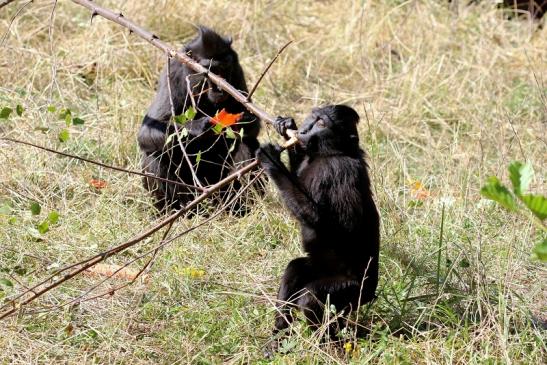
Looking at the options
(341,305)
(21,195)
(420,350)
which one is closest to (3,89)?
(21,195)

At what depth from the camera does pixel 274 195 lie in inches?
243

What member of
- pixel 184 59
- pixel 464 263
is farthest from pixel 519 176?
pixel 184 59

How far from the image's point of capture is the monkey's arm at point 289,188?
4.44 meters

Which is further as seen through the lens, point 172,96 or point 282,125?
point 172,96

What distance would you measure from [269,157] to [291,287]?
669 mm

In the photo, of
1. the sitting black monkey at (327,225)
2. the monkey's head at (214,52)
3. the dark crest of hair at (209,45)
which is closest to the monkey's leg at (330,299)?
the sitting black monkey at (327,225)

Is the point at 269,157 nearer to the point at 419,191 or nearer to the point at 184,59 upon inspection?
the point at 184,59

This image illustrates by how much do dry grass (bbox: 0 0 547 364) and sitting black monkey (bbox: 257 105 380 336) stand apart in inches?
7.2

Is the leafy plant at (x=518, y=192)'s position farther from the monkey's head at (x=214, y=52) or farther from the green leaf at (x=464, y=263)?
the monkey's head at (x=214, y=52)

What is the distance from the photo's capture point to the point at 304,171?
15.4ft

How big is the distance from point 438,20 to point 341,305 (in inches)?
227

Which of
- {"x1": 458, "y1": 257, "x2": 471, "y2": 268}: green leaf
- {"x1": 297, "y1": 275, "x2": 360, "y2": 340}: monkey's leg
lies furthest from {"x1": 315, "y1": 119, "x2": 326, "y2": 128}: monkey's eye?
{"x1": 458, "y1": 257, "x2": 471, "y2": 268}: green leaf

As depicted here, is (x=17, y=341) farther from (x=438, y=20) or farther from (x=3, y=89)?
(x=438, y=20)

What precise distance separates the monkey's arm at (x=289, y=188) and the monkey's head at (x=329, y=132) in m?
0.19
